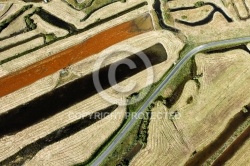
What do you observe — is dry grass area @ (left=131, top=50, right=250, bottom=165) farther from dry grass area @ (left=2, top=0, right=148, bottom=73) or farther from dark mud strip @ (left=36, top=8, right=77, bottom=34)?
dark mud strip @ (left=36, top=8, right=77, bottom=34)

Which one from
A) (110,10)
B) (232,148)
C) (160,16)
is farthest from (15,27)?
(232,148)

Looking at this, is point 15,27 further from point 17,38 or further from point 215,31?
point 215,31

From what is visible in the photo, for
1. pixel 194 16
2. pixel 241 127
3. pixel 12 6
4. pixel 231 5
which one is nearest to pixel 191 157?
pixel 241 127

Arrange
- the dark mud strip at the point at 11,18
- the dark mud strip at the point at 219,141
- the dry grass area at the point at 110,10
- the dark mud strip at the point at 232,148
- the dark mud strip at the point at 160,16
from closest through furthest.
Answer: the dark mud strip at the point at 232,148
the dark mud strip at the point at 219,141
the dark mud strip at the point at 160,16
the dark mud strip at the point at 11,18
the dry grass area at the point at 110,10

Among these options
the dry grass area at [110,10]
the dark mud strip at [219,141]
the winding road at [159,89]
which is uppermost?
the dry grass area at [110,10]

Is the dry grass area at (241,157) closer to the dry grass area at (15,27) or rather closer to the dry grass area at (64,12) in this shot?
the dry grass area at (64,12)

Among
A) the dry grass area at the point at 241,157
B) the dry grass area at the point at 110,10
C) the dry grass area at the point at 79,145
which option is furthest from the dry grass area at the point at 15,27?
the dry grass area at the point at 241,157

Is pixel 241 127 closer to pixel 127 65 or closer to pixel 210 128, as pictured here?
pixel 210 128
